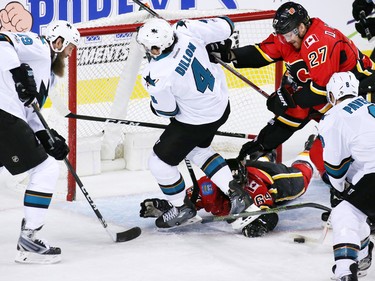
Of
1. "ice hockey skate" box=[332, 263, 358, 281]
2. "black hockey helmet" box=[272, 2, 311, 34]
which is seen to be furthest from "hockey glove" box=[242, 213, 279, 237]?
"ice hockey skate" box=[332, 263, 358, 281]

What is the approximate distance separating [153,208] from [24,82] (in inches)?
42.8

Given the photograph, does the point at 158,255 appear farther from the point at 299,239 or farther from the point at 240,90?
the point at 240,90

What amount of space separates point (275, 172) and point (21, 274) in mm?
1529

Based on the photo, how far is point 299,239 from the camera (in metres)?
4.96

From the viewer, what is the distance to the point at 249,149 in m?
5.36

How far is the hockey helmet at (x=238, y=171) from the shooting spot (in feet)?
17.2

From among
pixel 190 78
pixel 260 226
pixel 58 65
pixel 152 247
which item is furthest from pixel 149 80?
pixel 260 226

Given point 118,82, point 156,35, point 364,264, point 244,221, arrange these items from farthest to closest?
point 118,82
point 244,221
point 156,35
point 364,264

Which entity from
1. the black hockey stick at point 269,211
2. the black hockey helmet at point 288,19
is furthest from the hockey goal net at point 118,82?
the black hockey stick at point 269,211

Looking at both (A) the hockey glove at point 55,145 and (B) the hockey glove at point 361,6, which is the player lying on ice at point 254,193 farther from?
(B) the hockey glove at point 361,6

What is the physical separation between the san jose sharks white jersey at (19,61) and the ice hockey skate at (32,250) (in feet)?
1.69

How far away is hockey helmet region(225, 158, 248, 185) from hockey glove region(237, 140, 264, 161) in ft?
0.12

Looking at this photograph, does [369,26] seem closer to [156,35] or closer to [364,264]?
[156,35]

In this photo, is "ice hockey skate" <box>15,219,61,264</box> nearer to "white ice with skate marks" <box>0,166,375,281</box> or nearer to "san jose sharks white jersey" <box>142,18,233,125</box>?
"white ice with skate marks" <box>0,166,375,281</box>
